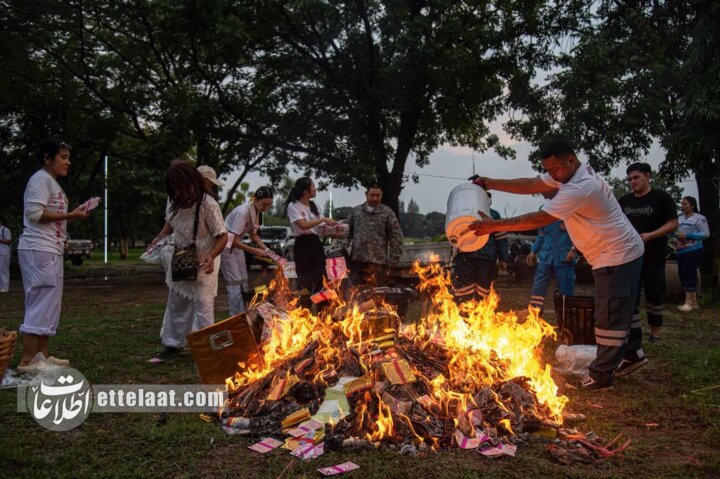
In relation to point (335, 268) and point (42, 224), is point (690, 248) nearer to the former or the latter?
point (335, 268)

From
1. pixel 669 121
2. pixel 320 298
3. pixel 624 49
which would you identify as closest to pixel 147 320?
pixel 320 298

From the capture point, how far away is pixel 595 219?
446 centimetres

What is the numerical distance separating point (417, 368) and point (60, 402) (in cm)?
275

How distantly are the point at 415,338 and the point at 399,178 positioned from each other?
12.2 m

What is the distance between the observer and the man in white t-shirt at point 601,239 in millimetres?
4324

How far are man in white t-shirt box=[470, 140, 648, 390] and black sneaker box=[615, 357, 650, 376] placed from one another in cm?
60

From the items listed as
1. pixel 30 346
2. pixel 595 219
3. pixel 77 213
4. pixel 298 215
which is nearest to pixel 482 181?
pixel 595 219

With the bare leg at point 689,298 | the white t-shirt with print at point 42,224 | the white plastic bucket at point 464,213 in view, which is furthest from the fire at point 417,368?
the bare leg at point 689,298

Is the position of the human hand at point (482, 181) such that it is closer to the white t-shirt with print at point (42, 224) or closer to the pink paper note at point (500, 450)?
the pink paper note at point (500, 450)

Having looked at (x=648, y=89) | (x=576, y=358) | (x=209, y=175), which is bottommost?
(x=576, y=358)

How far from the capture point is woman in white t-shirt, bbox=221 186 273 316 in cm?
691

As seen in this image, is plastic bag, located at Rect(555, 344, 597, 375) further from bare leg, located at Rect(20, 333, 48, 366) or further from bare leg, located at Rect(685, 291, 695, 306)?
bare leg, located at Rect(685, 291, 695, 306)

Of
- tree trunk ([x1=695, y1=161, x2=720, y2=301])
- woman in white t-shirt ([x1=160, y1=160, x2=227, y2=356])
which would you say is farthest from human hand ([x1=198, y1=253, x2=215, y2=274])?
tree trunk ([x1=695, y1=161, x2=720, y2=301])

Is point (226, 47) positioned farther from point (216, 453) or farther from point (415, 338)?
point (216, 453)
